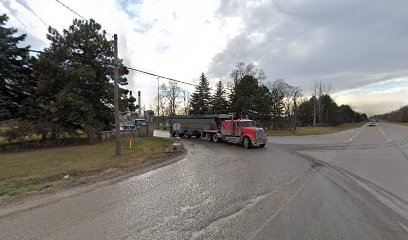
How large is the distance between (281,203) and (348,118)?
156917 mm

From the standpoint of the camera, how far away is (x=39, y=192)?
8.33m

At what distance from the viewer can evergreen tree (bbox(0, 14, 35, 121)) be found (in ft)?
77.5

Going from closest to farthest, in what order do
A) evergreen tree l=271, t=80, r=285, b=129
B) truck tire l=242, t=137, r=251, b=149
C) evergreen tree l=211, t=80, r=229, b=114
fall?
truck tire l=242, t=137, r=251, b=149 < evergreen tree l=211, t=80, r=229, b=114 < evergreen tree l=271, t=80, r=285, b=129

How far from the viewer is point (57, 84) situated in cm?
2541

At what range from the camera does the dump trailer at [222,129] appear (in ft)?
70.7

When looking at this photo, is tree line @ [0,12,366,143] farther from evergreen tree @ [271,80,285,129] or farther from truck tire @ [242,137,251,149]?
evergreen tree @ [271,80,285,129]

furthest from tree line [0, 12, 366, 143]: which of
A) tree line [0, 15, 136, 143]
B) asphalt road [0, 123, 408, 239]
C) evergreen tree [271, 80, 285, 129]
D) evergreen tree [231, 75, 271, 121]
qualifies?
evergreen tree [271, 80, 285, 129]

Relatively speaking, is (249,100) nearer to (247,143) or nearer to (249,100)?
(249,100)

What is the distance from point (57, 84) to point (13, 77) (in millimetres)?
3710

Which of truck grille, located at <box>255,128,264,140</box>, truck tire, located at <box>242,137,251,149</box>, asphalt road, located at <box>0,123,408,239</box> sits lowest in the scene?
asphalt road, located at <box>0,123,408,239</box>

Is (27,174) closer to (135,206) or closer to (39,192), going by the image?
(39,192)

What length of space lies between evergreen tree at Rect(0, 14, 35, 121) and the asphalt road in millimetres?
20263

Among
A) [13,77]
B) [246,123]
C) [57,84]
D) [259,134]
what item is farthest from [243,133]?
[13,77]

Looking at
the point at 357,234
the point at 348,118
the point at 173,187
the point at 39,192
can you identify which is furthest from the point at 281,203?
the point at 348,118
